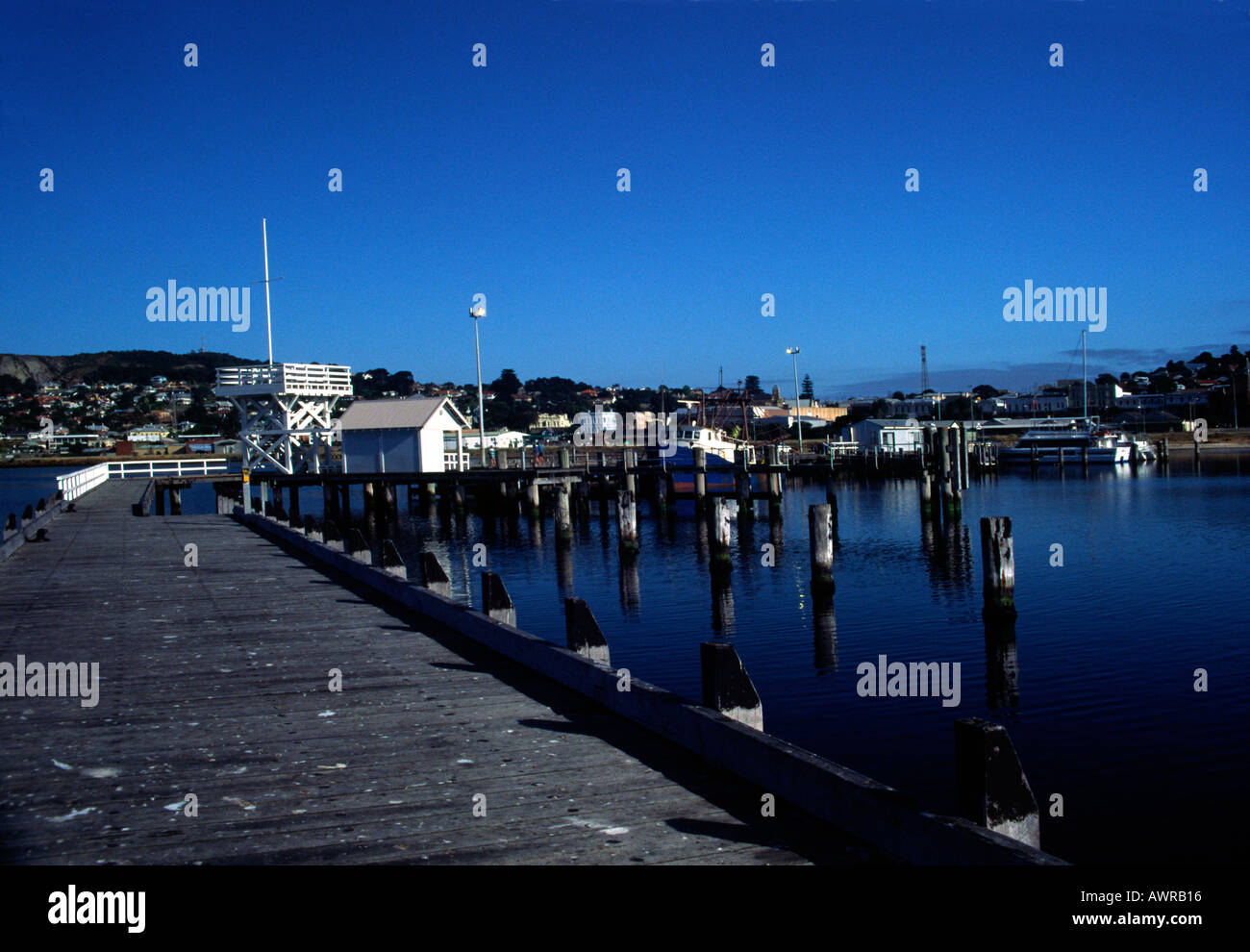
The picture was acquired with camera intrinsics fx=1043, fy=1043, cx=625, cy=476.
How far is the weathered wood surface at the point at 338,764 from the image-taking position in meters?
5.66

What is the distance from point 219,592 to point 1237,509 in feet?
142

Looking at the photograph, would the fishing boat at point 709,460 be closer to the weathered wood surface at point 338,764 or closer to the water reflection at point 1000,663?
the water reflection at point 1000,663

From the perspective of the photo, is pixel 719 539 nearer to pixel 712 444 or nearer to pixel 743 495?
pixel 743 495

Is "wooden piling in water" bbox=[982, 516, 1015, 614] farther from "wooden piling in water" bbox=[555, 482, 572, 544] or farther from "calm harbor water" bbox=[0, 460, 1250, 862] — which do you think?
"wooden piling in water" bbox=[555, 482, 572, 544]

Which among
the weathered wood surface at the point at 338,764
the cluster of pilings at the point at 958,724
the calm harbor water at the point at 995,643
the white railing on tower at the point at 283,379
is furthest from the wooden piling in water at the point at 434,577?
the white railing on tower at the point at 283,379

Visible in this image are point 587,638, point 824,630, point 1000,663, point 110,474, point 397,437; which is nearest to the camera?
point 587,638

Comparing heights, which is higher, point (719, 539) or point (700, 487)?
point (700, 487)

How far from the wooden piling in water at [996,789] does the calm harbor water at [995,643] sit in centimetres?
551

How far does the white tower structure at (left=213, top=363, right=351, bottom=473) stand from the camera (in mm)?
56781

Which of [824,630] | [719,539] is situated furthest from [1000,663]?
[719,539]

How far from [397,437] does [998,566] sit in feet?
129

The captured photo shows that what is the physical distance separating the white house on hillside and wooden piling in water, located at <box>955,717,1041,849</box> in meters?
50.6

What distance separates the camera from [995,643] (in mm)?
19328
